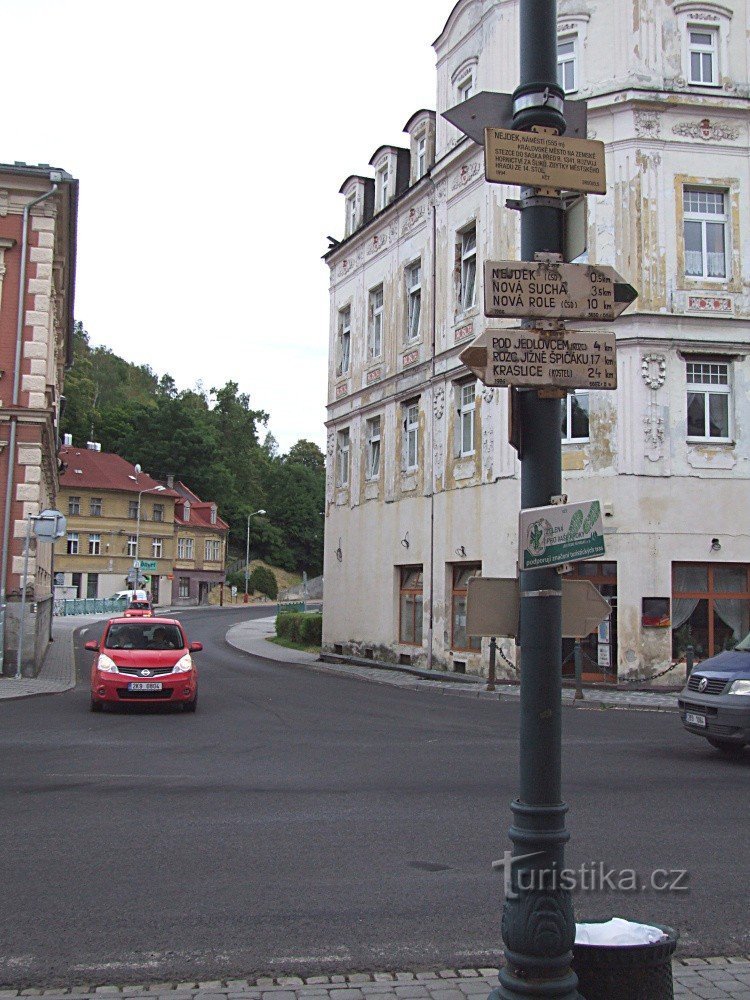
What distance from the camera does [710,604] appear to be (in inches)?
886

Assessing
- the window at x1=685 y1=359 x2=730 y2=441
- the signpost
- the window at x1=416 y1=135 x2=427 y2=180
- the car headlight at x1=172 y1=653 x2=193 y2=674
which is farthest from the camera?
the window at x1=416 y1=135 x2=427 y2=180

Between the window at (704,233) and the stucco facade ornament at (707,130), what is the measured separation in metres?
1.23

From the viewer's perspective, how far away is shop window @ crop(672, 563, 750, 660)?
2238cm

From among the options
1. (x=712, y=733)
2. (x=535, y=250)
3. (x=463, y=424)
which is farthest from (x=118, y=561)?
(x=535, y=250)

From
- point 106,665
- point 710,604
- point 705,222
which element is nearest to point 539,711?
point 106,665

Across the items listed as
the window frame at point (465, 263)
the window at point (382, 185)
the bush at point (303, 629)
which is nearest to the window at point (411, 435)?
the window frame at point (465, 263)

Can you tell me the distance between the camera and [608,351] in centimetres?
436

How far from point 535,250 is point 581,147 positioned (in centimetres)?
54

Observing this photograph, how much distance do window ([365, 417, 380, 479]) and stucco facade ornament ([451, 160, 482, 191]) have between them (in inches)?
302

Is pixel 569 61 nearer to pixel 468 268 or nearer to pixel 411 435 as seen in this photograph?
pixel 468 268

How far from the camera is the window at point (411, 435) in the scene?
29047 mm

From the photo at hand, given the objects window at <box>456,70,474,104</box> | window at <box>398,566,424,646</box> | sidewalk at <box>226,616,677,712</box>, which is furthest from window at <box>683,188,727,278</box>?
window at <box>398,566,424,646</box>

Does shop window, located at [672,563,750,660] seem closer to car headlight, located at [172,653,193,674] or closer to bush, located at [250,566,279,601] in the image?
car headlight, located at [172,653,193,674]

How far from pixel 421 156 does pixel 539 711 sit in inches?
1132
